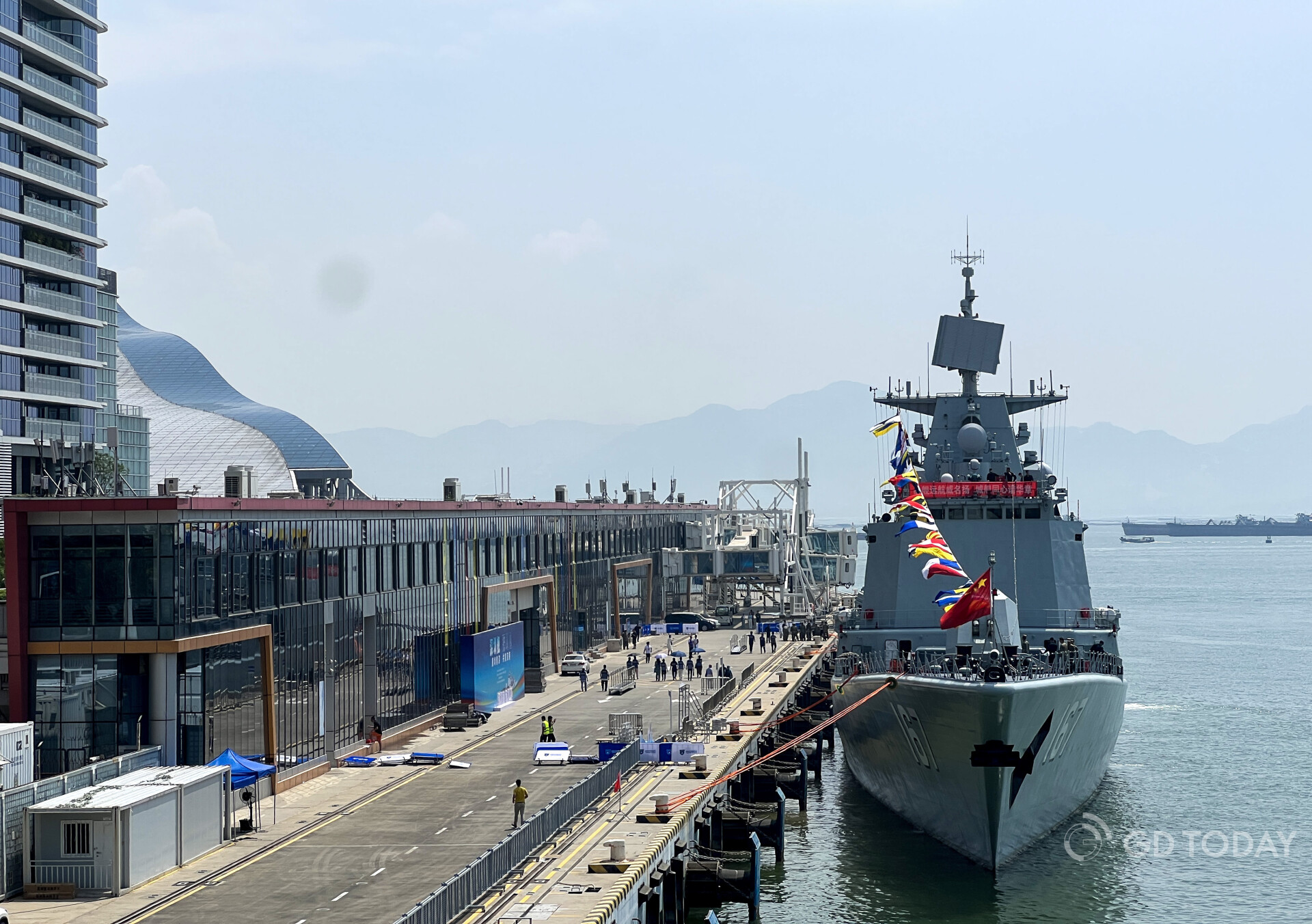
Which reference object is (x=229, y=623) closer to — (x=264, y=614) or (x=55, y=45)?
(x=264, y=614)

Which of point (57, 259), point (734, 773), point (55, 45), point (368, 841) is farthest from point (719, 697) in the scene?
point (55, 45)

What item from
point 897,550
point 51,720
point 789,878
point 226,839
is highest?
point 897,550

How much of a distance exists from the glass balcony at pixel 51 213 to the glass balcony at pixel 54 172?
1.78 metres

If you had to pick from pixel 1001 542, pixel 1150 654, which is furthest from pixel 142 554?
pixel 1150 654

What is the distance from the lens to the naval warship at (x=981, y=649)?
4141 cm

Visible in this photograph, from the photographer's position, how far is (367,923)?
98.6 ft

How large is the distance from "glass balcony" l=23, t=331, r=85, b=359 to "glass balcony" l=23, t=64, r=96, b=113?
1652 centimetres

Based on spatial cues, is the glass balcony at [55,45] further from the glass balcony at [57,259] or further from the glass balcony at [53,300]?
the glass balcony at [53,300]

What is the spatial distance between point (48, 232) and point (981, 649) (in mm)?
75342

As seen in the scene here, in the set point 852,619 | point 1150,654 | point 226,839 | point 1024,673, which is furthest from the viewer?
point 1150,654

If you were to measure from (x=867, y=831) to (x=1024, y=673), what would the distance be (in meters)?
14.2

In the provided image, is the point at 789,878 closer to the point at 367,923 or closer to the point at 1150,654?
the point at 367,923

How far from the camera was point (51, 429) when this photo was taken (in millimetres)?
96750

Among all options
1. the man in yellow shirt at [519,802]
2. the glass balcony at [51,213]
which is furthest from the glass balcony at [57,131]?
the man in yellow shirt at [519,802]
